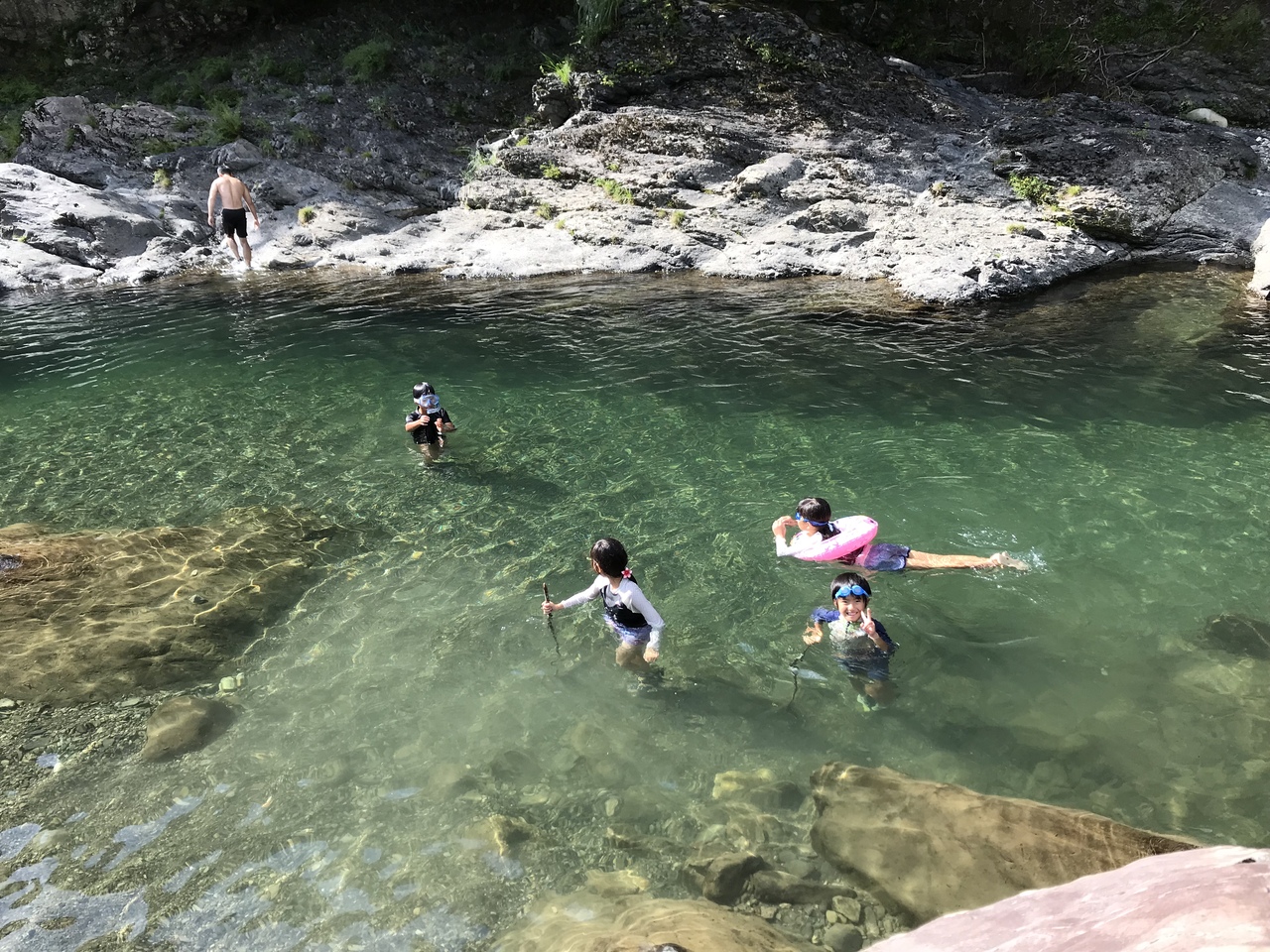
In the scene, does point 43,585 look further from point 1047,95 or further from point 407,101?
point 1047,95

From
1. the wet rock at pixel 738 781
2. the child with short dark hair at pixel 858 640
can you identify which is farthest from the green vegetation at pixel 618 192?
the wet rock at pixel 738 781

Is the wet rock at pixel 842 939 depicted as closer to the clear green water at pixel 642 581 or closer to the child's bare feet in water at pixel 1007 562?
the clear green water at pixel 642 581

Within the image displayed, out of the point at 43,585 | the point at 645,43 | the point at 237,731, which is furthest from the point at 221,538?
the point at 645,43

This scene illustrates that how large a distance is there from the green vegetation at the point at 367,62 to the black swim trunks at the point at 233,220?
33.2ft

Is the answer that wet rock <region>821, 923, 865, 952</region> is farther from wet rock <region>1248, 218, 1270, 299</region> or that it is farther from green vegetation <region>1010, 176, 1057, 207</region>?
green vegetation <region>1010, 176, 1057, 207</region>

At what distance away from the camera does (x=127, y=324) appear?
16750 millimetres

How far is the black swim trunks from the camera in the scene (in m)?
19.3

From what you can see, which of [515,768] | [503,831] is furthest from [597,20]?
[503,831]

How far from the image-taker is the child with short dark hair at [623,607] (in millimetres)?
5844

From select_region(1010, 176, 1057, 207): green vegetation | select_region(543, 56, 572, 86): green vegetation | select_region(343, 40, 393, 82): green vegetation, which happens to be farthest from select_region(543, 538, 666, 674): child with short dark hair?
select_region(343, 40, 393, 82): green vegetation

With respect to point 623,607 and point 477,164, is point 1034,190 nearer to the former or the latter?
point 477,164

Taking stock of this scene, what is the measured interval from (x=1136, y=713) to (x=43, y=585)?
966 cm

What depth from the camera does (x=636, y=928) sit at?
4047mm

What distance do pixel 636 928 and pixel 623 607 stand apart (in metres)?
2.43
